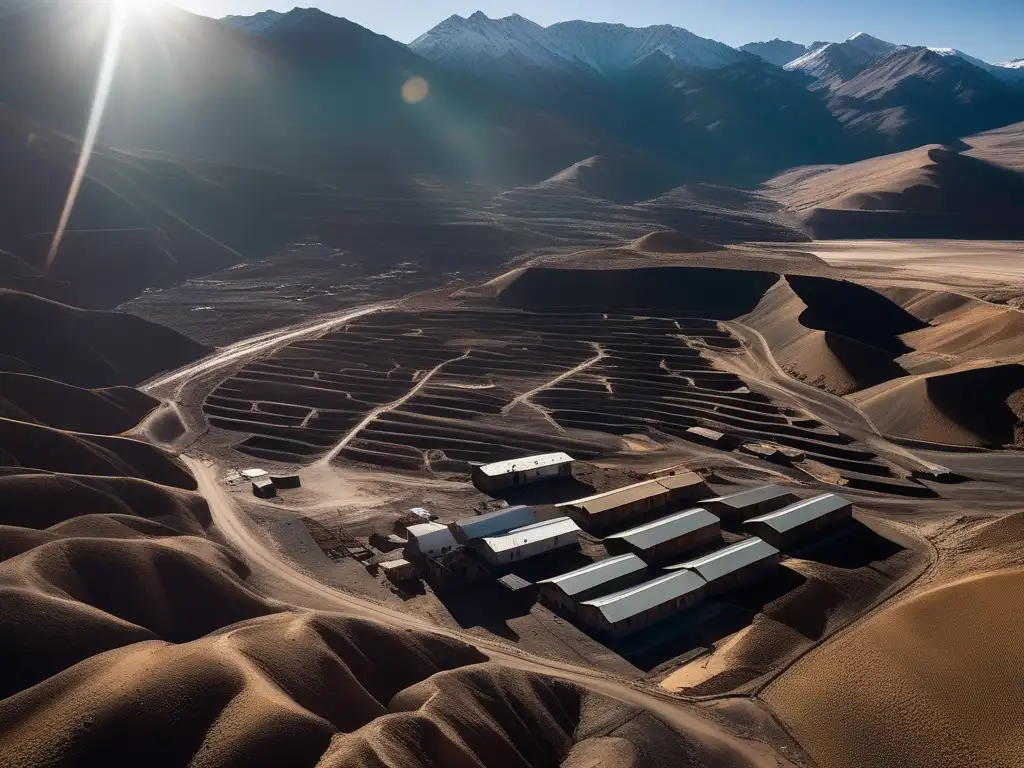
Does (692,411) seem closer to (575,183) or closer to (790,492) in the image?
(790,492)

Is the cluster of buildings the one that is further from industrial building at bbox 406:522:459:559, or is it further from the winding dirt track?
the winding dirt track

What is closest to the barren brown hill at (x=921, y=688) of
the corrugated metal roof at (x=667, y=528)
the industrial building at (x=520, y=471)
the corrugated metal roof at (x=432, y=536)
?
the corrugated metal roof at (x=667, y=528)

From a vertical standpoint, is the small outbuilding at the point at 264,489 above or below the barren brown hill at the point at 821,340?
below

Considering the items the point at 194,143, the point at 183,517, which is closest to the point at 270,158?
the point at 194,143

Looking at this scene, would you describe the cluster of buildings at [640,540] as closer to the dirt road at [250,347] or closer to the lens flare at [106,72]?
the dirt road at [250,347]

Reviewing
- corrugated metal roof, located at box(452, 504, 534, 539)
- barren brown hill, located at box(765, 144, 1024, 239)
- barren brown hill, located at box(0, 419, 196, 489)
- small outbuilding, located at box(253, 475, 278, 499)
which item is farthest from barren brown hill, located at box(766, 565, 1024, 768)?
barren brown hill, located at box(765, 144, 1024, 239)

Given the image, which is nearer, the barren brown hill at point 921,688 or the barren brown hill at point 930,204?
the barren brown hill at point 921,688

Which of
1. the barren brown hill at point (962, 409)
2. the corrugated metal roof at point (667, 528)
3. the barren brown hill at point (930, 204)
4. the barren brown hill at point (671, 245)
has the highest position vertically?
the barren brown hill at point (930, 204)

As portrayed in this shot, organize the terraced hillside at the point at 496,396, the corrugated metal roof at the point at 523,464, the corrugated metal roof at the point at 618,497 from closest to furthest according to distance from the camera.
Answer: the corrugated metal roof at the point at 618,497 < the corrugated metal roof at the point at 523,464 < the terraced hillside at the point at 496,396
